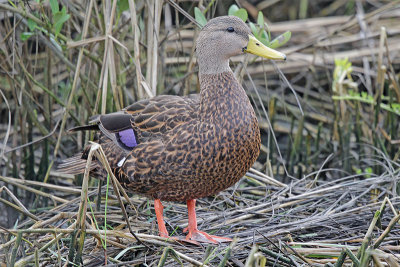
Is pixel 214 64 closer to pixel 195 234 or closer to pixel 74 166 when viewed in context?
pixel 195 234

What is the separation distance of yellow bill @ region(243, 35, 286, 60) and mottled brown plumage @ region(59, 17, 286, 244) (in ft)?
0.09

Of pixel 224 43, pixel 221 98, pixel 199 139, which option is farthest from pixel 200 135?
pixel 224 43

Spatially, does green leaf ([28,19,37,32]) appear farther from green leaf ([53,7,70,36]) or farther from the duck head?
the duck head

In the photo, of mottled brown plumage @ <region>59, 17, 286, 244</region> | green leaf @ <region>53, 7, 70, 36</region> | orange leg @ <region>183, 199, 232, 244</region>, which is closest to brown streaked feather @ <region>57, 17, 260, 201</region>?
mottled brown plumage @ <region>59, 17, 286, 244</region>

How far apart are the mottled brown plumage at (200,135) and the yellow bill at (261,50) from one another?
0.03 m

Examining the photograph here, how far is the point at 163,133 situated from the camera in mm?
3629

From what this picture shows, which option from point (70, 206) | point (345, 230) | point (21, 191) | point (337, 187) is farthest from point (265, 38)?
point (21, 191)

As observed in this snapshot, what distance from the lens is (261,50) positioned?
11.8ft

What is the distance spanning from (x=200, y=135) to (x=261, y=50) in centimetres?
60

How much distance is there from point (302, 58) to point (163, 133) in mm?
3368

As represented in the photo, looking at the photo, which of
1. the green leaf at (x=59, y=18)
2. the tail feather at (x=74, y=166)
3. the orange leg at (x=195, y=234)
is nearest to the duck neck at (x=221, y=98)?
the orange leg at (x=195, y=234)

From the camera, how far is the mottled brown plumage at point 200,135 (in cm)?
347

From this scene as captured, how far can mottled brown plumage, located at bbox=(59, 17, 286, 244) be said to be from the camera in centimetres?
347

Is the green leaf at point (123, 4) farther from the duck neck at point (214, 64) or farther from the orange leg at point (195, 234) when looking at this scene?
the orange leg at point (195, 234)
